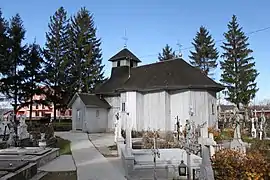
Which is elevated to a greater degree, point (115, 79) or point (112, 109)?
point (115, 79)

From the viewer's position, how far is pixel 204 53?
149ft

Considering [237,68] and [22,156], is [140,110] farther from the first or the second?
[237,68]

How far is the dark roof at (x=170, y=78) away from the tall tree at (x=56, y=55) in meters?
14.4

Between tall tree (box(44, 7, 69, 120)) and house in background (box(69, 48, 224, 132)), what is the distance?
422 inches

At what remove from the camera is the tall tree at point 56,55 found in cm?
3750

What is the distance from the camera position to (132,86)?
24438mm

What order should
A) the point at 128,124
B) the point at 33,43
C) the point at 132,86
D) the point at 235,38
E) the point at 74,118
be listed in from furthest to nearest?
the point at 235,38 → the point at 33,43 → the point at 74,118 → the point at 132,86 → the point at 128,124

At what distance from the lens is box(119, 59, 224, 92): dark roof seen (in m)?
22.1

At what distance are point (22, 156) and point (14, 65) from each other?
27.1 meters

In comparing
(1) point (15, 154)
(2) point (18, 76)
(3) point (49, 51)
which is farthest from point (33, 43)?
(1) point (15, 154)

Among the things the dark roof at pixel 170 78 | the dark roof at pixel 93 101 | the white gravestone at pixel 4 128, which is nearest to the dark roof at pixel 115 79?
the dark roof at pixel 93 101

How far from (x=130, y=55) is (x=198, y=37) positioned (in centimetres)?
2034

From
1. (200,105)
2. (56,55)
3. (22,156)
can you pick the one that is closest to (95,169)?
(22,156)

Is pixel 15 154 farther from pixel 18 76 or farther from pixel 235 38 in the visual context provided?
pixel 235 38
